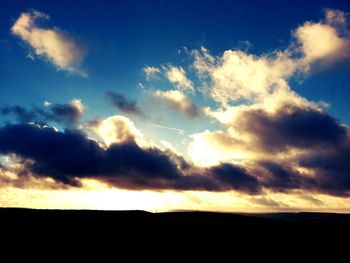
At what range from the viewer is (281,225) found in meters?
54.0

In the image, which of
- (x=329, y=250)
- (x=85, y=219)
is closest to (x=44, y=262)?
(x=85, y=219)

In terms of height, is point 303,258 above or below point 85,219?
below

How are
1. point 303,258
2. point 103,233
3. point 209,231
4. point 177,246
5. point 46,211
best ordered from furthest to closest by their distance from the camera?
1. point 46,211
2. point 209,231
3. point 103,233
4. point 177,246
5. point 303,258

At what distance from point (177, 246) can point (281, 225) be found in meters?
21.2

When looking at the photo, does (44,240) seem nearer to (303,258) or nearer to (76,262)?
(76,262)

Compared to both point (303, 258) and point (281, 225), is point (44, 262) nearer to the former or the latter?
point (303, 258)

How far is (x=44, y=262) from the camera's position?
3162 cm

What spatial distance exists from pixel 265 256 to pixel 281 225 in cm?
1849

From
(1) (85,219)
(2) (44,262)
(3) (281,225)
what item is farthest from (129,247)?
(3) (281,225)

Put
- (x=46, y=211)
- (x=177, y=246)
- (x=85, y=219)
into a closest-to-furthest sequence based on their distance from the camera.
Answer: (x=177, y=246), (x=85, y=219), (x=46, y=211)

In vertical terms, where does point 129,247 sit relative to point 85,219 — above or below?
below

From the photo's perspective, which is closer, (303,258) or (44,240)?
(303,258)

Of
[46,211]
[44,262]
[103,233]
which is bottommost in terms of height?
[44,262]

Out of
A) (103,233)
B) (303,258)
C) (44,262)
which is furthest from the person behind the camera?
(103,233)
